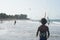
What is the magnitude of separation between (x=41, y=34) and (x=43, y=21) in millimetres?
491

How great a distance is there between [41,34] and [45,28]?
27 cm

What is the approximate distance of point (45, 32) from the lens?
25.4 ft

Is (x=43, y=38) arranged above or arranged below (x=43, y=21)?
below

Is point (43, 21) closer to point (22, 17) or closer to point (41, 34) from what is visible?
point (41, 34)

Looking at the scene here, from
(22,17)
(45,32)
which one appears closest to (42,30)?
(45,32)

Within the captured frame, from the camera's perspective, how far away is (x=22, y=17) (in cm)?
18888

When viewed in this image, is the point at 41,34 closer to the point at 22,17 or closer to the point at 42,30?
the point at 42,30

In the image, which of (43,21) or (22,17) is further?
(22,17)

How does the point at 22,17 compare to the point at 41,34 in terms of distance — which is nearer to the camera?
the point at 41,34

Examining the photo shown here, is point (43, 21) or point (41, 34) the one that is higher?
point (43, 21)

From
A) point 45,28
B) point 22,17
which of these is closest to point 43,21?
point 45,28

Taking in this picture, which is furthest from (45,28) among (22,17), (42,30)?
(22,17)

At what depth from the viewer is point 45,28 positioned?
7680 mm

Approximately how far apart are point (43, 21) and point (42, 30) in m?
0.34
